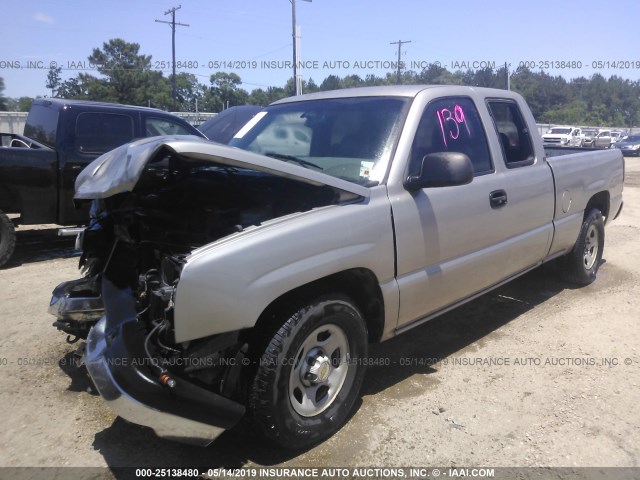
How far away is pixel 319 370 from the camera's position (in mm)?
2783

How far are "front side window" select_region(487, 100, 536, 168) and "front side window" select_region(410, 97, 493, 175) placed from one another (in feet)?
1.37

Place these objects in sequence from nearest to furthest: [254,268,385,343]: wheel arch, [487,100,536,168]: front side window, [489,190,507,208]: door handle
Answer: [254,268,385,343]: wheel arch → [489,190,507,208]: door handle → [487,100,536,168]: front side window

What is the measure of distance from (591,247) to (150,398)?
5.20 meters

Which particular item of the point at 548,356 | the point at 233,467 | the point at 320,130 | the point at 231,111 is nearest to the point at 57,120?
the point at 231,111

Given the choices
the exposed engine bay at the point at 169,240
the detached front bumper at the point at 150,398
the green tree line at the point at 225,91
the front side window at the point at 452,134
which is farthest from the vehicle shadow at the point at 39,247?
the green tree line at the point at 225,91

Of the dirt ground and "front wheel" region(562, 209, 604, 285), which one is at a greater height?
"front wheel" region(562, 209, 604, 285)

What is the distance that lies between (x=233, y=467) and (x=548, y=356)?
2607 millimetres

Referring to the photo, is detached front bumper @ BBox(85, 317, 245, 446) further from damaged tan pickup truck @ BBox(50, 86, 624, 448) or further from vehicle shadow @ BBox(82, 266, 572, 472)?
vehicle shadow @ BBox(82, 266, 572, 472)

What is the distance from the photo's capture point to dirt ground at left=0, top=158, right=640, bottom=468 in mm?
2791

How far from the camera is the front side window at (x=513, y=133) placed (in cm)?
431

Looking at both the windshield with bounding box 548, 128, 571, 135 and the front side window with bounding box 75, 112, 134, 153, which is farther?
the windshield with bounding box 548, 128, 571, 135

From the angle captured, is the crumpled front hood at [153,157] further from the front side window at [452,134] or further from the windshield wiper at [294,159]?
the front side window at [452,134]

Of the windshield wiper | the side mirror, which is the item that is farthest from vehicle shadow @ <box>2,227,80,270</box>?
the side mirror

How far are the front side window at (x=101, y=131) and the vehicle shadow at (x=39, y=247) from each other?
1.44 meters
